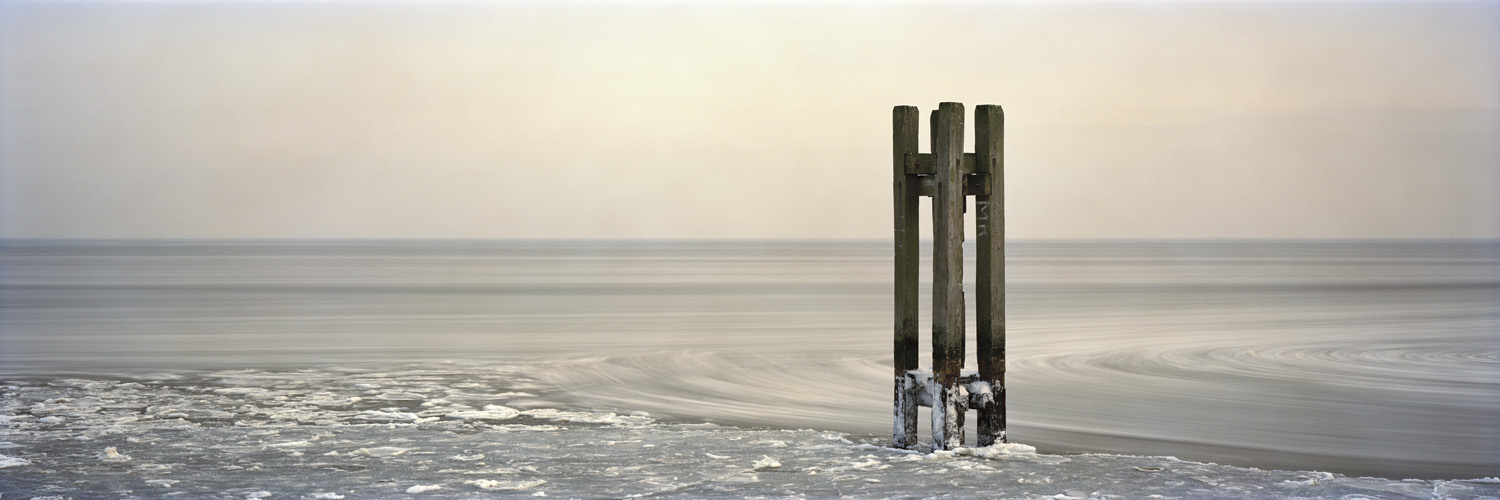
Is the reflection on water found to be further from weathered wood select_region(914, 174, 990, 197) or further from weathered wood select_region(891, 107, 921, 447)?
weathered wood select_region(914, 174, 990, 197)

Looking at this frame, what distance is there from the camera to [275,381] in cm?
1290

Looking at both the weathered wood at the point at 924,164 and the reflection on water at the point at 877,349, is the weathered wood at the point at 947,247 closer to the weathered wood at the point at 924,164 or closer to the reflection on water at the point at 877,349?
the weathered wood at the point at 924,164

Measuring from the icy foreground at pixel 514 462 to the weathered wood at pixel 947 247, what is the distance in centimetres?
56

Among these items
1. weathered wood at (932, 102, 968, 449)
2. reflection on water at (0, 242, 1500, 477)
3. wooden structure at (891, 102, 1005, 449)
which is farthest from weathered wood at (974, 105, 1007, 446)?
reflection on water at (0, 242, 1500, 477)

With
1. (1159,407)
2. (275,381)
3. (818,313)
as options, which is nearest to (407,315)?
(818,313)

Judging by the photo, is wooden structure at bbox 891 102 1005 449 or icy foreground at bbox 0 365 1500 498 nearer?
icy foreground at bbox 0 365 1500 498

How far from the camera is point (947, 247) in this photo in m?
7.87

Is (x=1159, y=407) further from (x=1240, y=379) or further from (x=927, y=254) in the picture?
(x=927, y=254)

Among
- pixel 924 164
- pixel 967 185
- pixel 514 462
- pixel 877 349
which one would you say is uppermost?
pixel 924 164

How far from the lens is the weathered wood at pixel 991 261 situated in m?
8.05

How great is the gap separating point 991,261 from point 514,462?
303cm

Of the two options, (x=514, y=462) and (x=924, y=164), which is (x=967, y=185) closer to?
(x=924, y=164)

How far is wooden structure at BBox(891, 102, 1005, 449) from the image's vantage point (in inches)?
310

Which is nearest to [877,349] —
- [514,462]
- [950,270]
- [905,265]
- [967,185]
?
[905,265]
